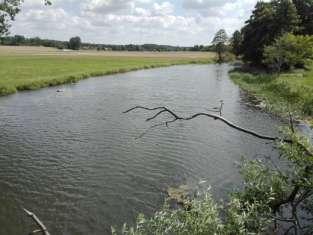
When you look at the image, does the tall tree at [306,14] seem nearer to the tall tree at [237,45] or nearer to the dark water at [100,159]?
the tall tree at [237,45]

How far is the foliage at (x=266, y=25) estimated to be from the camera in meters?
68.1

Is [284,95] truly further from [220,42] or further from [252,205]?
[220,42]

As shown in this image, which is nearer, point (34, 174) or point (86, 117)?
point (34, 174)

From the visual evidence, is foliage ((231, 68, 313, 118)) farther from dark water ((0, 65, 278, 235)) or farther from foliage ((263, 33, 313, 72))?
foliage ((263, 33, 313, 72))

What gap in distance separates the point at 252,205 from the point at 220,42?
124645 millimetres

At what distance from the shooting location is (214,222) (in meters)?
7.70

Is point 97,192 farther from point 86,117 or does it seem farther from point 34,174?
point 86,117

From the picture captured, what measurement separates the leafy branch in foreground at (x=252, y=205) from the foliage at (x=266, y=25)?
59.3m

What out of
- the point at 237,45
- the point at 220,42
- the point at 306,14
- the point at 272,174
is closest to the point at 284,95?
the point at 272,174

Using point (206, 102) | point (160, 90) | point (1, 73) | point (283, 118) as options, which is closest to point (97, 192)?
point (283, 118)

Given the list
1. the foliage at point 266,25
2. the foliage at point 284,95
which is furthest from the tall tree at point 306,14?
the foliage at point 284,95

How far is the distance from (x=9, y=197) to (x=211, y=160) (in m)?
9.36

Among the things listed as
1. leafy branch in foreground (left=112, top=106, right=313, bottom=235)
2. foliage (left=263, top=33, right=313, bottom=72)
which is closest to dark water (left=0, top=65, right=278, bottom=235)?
leafy branch in foreground (left=112, top=106, right=313, bottom=235)

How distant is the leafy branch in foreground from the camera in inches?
306
